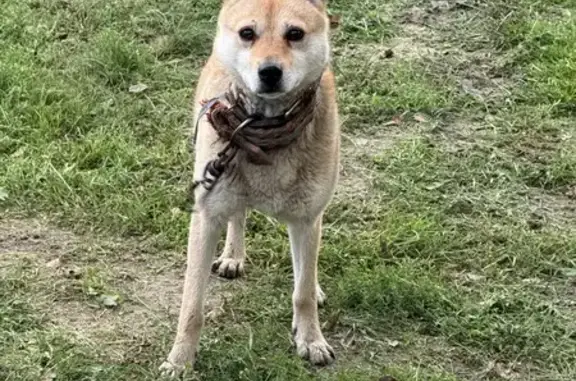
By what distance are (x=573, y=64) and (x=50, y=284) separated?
360 centimetres

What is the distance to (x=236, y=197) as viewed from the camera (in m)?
3.77

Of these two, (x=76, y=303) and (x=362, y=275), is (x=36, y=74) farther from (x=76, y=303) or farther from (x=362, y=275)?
(x=362, y=275)

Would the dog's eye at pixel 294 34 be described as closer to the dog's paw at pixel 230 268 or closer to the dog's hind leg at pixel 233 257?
the dog's hind leg at pixel 233 257

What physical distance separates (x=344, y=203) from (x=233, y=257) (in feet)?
2.57

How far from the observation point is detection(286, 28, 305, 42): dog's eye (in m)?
3.55

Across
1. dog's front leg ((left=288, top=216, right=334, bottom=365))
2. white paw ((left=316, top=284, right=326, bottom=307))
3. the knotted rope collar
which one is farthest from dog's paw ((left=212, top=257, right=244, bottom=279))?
the knotted rope collar

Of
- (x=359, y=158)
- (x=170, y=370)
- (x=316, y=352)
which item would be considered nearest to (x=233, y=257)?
(x=316, y=352)

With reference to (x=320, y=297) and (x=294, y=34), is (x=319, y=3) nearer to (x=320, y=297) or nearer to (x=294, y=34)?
(x=294, y=34)

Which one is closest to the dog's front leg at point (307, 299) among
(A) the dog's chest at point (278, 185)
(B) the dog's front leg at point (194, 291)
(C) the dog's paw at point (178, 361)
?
(A) the dog's chest at point (278, 185)

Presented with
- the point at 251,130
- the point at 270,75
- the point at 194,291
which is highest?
the point at 270,75

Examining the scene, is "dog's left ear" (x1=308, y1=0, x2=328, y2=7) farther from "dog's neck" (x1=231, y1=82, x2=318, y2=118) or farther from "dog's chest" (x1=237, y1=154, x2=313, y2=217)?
"dog's chest" (x1=237, y1=154, x2=313, y2=217)

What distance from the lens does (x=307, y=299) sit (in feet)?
13.3

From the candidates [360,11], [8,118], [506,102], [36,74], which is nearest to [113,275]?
[8,118]

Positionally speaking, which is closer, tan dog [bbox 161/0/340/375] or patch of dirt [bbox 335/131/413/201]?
tan dog [bbox 161/0/340/375]
